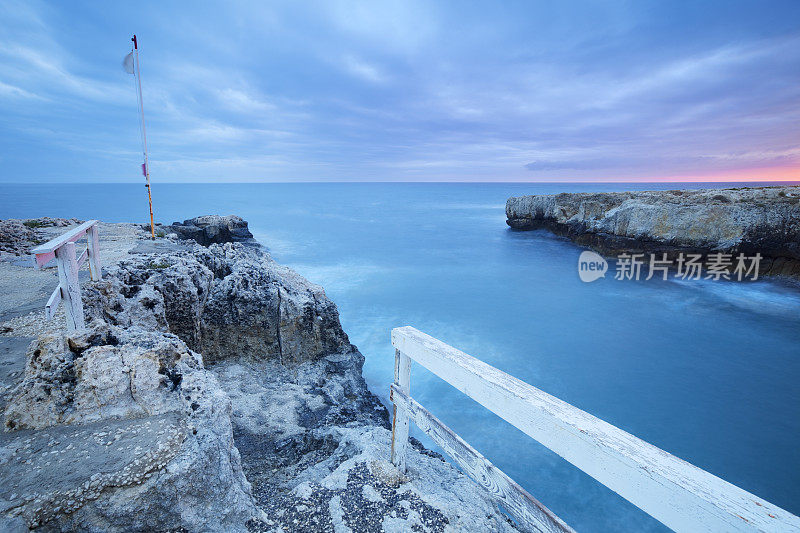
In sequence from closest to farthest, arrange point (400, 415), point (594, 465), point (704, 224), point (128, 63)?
point (594, 465), point (400, 415), point (128, 63), point (704, 224)

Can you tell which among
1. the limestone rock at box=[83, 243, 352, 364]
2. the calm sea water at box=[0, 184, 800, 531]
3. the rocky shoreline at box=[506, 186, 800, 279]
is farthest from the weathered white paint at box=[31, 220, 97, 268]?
the rocky shoreline at box=[506, 186, 800, 279]

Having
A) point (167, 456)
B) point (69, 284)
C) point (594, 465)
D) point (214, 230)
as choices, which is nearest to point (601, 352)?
point (594, 465)

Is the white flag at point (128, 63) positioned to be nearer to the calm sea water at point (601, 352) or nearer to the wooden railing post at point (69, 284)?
the calm sea water at point (601, 352)

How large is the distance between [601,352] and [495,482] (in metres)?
10.7

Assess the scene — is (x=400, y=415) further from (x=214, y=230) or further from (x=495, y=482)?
(x=214, y=230)

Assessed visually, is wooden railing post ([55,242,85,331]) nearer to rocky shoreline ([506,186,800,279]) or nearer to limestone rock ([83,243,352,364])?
limestone rock ([83,243,352,364])

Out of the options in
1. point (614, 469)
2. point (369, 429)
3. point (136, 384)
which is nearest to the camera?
point (614, 469)

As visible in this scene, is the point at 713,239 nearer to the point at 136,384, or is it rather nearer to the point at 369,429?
the point at 369,429

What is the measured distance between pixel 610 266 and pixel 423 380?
54.5 ft

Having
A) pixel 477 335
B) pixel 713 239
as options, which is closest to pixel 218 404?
pixel 477 335

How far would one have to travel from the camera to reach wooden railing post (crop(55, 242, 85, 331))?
324cm

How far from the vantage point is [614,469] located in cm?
131

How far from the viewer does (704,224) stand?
1719 centimetres

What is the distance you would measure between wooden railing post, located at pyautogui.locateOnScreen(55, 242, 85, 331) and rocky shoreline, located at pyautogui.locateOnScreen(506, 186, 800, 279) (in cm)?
2246
